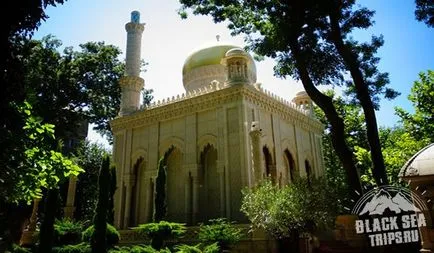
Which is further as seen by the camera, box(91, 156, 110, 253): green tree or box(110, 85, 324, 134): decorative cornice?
box(110, 85, 324, 134): decorative cornice

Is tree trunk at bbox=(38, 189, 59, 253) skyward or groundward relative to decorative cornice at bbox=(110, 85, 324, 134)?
groundward

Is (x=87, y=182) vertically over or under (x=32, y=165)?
over

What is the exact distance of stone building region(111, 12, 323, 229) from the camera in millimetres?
16594

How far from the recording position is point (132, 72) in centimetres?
2202

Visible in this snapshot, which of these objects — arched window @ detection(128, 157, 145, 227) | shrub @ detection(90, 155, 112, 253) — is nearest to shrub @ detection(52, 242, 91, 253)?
shrub @ detection(90, 155, 112, 253)

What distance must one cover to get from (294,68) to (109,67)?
728 inches

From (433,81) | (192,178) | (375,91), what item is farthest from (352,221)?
(433,81)

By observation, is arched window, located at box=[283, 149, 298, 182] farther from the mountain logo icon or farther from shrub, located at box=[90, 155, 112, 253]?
shrub, located at box=[90, 155, 112, 253]

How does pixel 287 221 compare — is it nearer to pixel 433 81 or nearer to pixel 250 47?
pixel 250 47

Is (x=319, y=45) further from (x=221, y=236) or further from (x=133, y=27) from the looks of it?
(x=133, y=27)

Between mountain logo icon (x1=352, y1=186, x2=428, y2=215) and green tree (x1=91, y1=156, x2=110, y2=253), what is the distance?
28.3 ft

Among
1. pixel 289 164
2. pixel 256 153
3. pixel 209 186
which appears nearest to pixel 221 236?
pixel 256 153

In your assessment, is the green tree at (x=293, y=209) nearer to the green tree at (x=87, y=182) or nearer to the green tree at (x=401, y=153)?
the green tree at (x=401, y=153)

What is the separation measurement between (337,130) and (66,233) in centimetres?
1180
